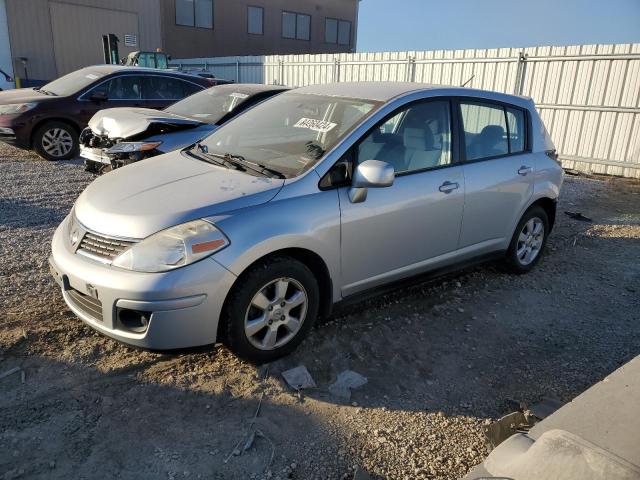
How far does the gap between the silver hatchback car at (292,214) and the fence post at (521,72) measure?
7.48 m

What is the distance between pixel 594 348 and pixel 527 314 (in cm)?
61

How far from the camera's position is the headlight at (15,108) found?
847 centimetres

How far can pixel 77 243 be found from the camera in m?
3.14

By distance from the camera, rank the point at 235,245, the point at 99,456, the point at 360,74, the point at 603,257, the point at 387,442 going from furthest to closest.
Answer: the point at 360,74
the point at 603,257
the point at 235,245
the point at 387,442
the point at 99,456

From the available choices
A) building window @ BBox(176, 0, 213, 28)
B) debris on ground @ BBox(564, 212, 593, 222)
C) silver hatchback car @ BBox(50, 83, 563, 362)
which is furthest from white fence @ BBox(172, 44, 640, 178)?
building window @ BBox(176, 0, 213, 28)

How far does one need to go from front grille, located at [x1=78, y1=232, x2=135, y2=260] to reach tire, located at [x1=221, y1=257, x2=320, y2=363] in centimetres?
66

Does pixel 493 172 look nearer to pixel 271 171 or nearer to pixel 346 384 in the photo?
pixel 271 171

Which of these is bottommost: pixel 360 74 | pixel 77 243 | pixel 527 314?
pixel 527 314

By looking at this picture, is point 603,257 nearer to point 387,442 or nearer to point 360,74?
point 387,442

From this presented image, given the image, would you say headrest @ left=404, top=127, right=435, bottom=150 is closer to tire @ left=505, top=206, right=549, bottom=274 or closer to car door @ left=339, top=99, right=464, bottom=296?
car door @ left=339, top=99, right=464, bottom=296

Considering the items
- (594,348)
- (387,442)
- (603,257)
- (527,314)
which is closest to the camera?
(387,442)

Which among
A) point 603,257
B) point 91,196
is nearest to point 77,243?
point 91,196

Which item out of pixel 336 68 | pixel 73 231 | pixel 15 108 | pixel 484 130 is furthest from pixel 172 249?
pixel 336 68

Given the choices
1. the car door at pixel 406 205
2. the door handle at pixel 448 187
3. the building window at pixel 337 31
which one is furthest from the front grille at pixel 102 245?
the building window at pixel 337 31
